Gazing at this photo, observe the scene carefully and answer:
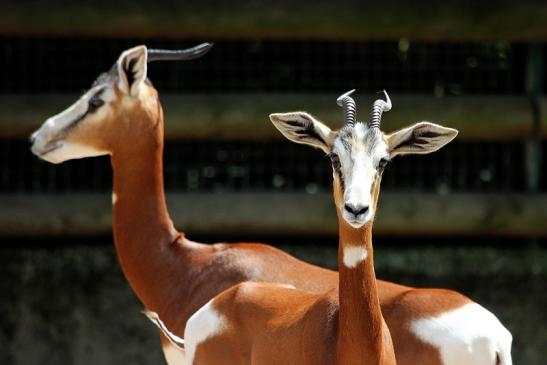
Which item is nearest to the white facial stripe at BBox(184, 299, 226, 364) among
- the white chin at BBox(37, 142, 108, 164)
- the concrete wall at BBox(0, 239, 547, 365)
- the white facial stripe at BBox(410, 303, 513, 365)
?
the white facial stripe at BBox(410, 303, 513, 365)

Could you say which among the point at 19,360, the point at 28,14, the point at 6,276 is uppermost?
the point at 28,14

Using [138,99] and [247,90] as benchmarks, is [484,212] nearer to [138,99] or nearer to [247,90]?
[247,90]

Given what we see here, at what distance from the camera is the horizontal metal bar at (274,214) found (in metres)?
9.05

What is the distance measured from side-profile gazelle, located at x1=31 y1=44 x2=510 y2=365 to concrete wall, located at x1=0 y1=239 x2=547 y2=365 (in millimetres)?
1620

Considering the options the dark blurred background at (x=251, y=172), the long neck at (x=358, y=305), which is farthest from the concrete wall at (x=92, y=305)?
the long neck at (x=358, y=305)

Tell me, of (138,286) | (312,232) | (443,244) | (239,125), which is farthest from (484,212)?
(138,286)

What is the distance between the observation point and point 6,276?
9.18 m

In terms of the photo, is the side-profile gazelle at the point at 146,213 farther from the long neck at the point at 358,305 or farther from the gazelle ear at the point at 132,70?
the long neck at the point at 358,305

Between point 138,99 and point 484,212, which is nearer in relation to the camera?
point 138,99

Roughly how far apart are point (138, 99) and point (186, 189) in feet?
7.04

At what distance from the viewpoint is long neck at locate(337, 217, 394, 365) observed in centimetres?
509

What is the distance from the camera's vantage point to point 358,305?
5.14 meters

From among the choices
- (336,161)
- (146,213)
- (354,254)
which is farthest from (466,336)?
(146,213)

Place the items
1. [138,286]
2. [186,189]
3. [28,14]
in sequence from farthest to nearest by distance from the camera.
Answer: [186,189], [28,14], [138,286]
